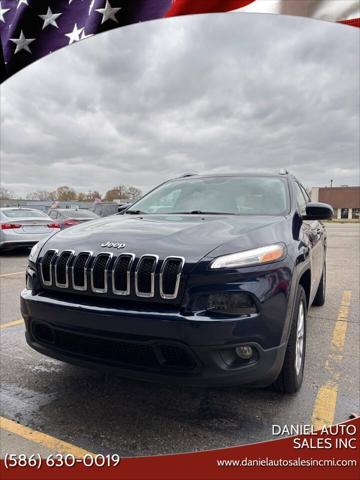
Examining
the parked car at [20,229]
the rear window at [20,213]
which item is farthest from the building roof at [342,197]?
the parked car at [20,229]

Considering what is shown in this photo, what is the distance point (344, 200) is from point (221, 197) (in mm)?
78511

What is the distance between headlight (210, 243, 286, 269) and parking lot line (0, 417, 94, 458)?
1277 millimetres

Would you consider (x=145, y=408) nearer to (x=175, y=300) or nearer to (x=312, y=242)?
(x=175, y=300)

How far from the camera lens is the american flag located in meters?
2.25

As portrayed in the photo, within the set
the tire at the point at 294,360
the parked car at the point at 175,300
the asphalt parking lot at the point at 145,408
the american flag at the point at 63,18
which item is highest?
the american flag at the point at 63,18

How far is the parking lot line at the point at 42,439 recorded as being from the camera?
213cm

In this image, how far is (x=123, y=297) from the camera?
7.23 feet

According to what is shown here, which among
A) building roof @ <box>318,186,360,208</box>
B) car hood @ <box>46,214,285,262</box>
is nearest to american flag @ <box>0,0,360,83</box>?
car hood @ <box>46,214,285,262</box>

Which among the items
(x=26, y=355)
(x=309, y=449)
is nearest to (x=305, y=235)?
(x=309, y=449)

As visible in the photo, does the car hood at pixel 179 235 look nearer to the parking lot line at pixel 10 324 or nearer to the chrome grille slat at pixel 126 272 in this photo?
the chrome grille slat at pixel 126 272

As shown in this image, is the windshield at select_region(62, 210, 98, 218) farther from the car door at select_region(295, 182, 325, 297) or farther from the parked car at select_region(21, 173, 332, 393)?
the parked car at select_region(21, 173, 332, 393)

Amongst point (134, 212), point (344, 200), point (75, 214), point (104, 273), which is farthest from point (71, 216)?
point (344, 200)

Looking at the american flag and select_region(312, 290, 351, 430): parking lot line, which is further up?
the american flag

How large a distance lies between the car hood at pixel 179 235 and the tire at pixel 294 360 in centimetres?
54
